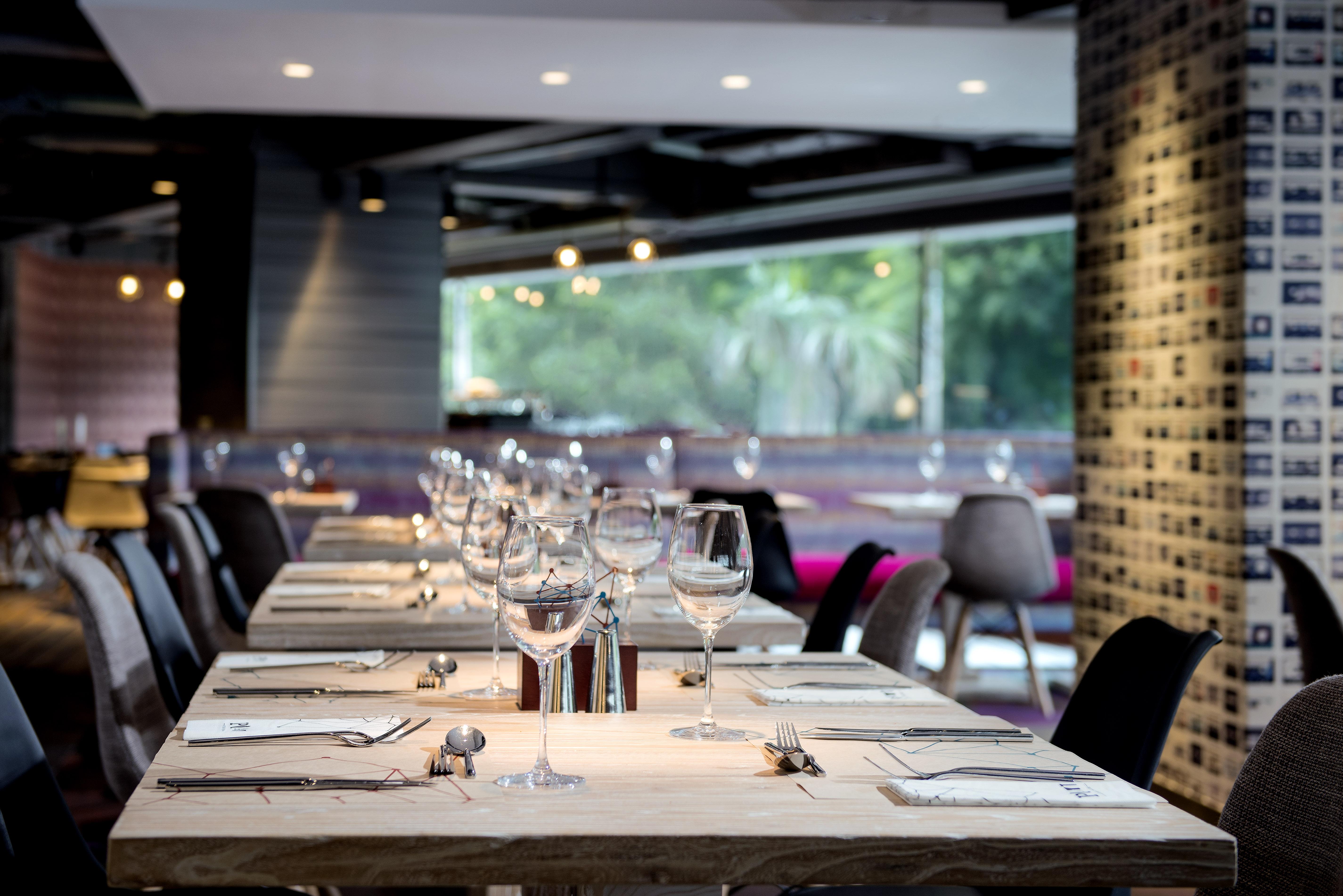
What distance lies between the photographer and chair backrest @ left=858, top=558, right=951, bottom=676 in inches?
90.6

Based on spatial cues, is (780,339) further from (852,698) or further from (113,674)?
(852,698)

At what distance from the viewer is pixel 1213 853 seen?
1089 mm

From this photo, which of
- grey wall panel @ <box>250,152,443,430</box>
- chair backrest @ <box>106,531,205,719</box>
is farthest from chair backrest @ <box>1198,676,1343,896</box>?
grey wall panel @ <box>250,152,443,430</box>

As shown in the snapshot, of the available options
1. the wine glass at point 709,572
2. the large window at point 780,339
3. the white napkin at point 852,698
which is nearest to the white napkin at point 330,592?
the white napkin at point 852,698

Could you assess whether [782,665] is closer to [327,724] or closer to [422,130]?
[327,724]

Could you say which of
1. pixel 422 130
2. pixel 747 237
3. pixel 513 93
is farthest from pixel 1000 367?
pixel 513 93

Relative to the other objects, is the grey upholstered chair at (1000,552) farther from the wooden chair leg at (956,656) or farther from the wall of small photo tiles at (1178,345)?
the wall of small photo tiles at (1178,345)

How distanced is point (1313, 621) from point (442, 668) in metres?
2.02

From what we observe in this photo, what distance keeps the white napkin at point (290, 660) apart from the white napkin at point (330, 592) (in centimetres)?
59

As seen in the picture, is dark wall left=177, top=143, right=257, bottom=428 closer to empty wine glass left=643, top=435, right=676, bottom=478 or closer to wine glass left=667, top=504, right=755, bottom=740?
empty wine glass left=643, top=435, right=676, bottom=478

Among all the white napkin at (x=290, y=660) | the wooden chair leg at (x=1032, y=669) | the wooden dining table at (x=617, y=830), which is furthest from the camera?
the wooden chair leg at (x=1032, y=669)

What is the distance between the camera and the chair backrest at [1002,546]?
5227 millimetres

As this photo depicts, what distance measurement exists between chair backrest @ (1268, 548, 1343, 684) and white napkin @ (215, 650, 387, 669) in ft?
6.59

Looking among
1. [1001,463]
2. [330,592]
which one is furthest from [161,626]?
[1001,463]
